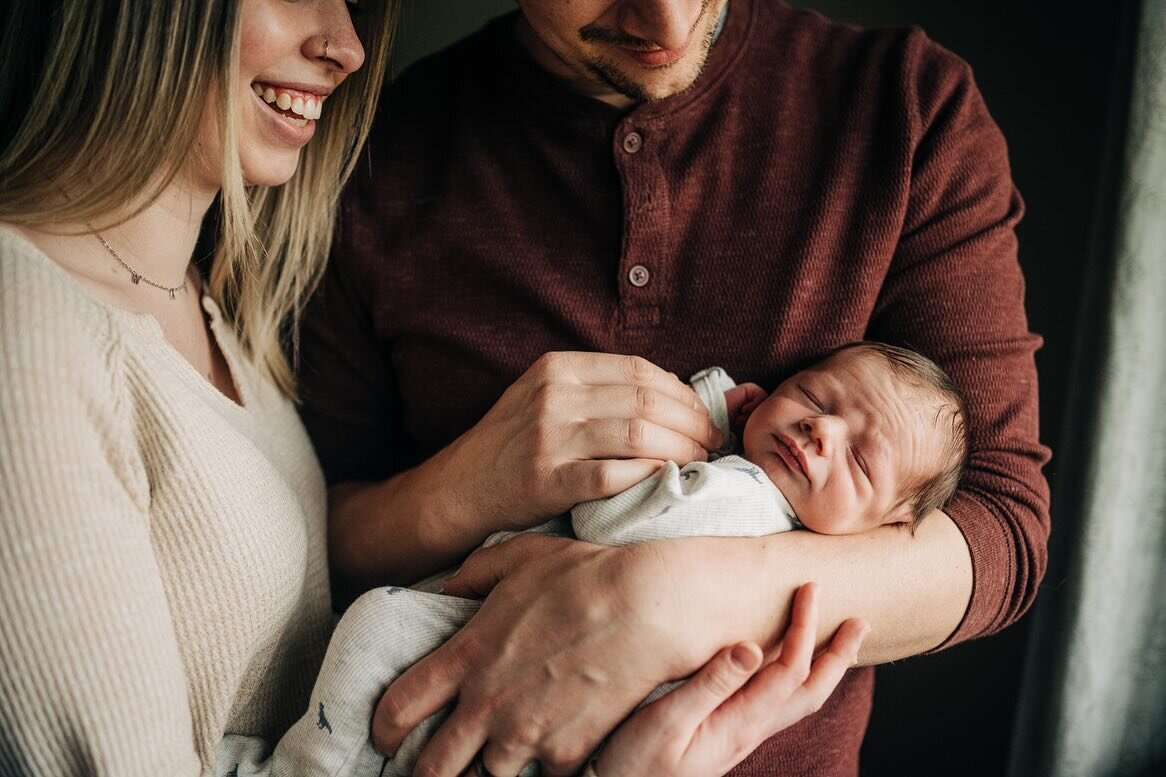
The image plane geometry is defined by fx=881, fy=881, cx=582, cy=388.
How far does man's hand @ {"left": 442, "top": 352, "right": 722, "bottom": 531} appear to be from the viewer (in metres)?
1.21

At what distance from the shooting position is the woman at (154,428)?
962mm

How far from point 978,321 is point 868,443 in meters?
0.27

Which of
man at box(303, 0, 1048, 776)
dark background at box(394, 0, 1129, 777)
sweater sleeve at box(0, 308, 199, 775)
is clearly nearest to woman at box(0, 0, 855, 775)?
sweater sleeve at box(0, 308, 199, 775)

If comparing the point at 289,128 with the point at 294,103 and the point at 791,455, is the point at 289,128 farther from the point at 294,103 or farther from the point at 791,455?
the point at 791,455

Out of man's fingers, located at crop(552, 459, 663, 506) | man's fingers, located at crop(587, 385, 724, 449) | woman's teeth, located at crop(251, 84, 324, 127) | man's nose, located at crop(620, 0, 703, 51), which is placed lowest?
man's fingers, located at crop(552, 459, 663, 506)

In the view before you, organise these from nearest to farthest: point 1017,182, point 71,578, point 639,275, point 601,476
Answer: point 71,578 < point 601,476 < point 639,275 < point 1017,182

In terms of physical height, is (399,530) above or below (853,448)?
below

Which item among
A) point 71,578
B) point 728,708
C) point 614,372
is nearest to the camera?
point 71,578

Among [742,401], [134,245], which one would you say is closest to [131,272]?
[134,245]

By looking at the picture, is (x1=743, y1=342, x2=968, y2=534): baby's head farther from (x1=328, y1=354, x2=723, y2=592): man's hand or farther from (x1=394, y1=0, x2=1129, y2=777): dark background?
(x1=394, y1=0, x2=1129, y2=777): dark background

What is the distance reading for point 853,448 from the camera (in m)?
1.25

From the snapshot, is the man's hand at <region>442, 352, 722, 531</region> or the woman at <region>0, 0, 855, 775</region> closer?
the woman at <region>0, 0, 855, 775</region>

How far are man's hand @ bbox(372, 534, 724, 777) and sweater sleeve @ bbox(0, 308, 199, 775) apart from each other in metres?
0.29

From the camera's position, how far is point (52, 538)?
3.10ft
